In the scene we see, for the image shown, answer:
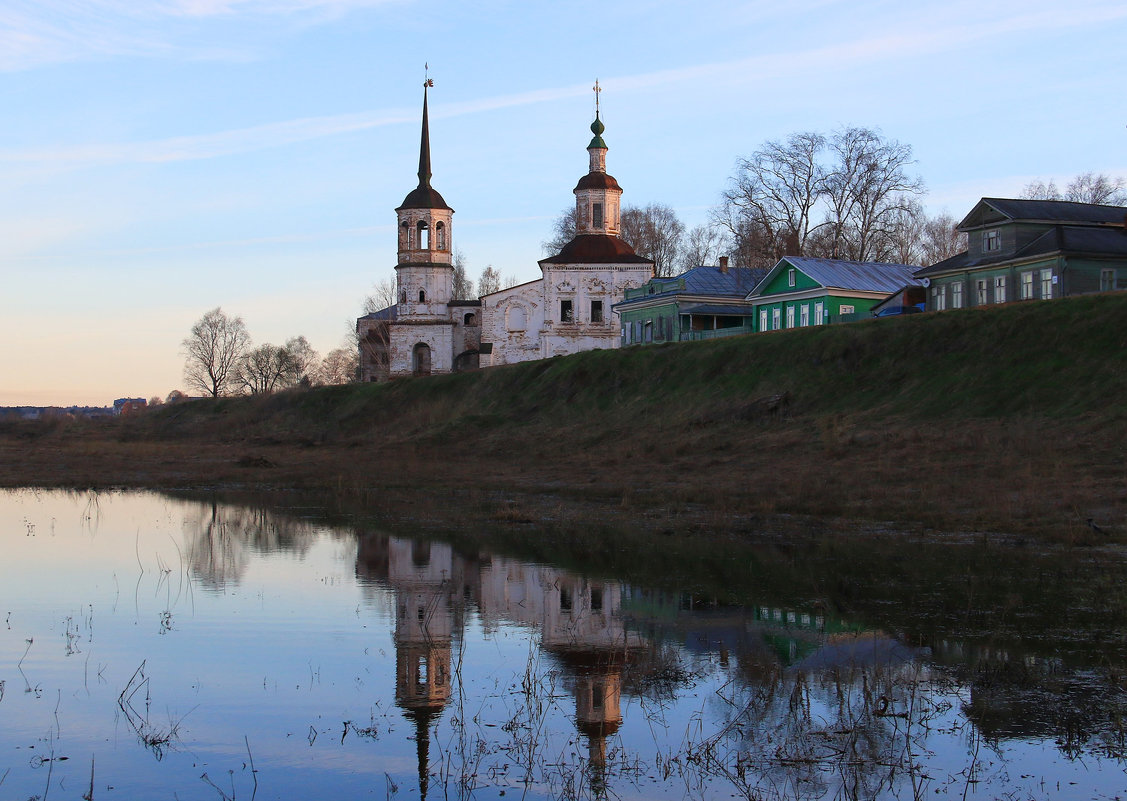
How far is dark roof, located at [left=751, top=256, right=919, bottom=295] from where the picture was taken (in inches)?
2076

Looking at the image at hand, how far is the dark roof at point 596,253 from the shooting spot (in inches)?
2869

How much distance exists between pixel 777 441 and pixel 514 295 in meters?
43.2

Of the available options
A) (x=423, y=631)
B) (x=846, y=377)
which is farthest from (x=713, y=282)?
(x=423, y=631)

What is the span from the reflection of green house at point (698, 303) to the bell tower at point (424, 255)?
19.3m

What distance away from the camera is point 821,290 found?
52.3m

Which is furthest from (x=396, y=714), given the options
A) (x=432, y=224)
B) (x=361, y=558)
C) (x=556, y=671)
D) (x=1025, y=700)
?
(x=432, y=224)

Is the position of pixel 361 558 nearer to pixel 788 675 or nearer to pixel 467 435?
pixel 788 675

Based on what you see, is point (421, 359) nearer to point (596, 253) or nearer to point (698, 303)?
point (596, 253)

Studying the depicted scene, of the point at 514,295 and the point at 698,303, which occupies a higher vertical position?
the point at 514,295

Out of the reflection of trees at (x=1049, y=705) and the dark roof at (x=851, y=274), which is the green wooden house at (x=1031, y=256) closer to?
the dark roof at (x=851, y=274)

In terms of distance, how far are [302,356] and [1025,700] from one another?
129m

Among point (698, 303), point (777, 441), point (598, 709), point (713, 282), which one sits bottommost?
point (598, 709)

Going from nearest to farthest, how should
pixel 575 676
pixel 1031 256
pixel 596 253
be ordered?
1. pixel 575 676
2. pixel 1031 256
3. pixel 596 253

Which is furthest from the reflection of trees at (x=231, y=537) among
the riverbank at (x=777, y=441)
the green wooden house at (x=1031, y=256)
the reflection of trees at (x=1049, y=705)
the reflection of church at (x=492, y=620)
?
the green wooden house at (x=1031, y=256)
